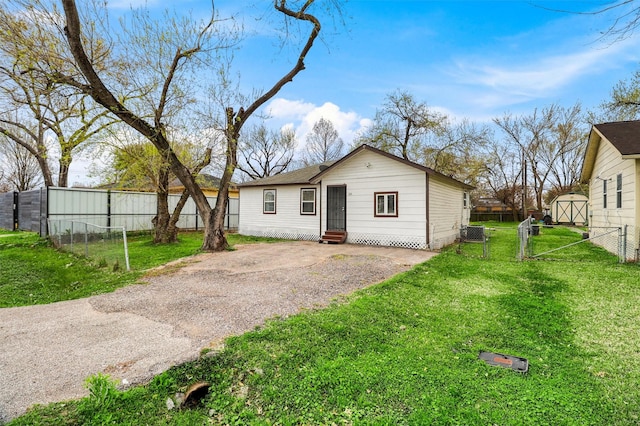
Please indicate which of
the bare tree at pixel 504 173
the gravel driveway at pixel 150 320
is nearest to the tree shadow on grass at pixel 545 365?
the gravel driveway at pixel 150 320

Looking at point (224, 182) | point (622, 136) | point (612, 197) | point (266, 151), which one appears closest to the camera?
point (622, 136)

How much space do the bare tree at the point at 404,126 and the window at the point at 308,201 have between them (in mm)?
12206

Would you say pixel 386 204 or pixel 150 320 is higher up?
pixel 386 204

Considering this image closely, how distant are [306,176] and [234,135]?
5.12m

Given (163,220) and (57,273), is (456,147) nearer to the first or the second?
(163,220)

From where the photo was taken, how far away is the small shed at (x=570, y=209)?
23.7 metres

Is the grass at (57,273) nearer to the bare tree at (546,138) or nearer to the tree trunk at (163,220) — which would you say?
the tree trunk at (163,220)

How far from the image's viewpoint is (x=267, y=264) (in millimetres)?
8445

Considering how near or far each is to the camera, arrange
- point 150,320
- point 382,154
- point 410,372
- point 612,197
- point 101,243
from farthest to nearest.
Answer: point 382,154 → point 612,197 → point 101,243 → point 150,320 → point 410,372

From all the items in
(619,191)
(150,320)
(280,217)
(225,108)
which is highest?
(225,108)

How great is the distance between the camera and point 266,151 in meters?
33.2

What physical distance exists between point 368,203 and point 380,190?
2.38 ft

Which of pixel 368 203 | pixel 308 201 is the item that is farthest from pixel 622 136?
pixel 308 201

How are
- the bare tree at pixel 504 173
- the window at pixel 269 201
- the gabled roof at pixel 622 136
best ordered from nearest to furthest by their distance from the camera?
the gabled roof at pixel 622 136
the window at pixel 269 201
the bare tree at pixel 504 173
